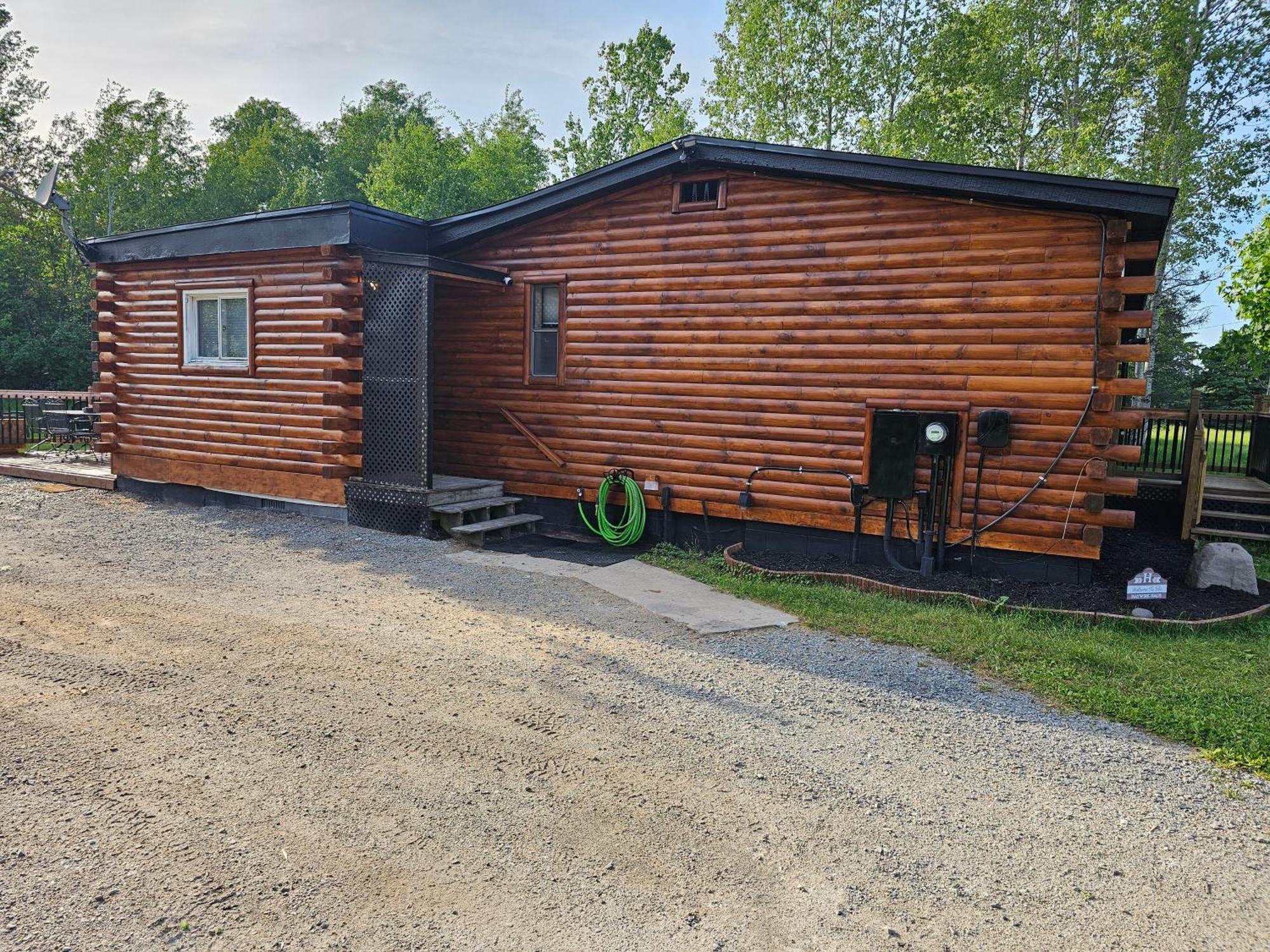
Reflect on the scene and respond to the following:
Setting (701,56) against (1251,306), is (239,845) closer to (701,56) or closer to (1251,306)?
(1251,306)

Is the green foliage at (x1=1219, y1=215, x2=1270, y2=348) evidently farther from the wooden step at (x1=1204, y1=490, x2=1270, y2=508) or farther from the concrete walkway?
the concrete walkway

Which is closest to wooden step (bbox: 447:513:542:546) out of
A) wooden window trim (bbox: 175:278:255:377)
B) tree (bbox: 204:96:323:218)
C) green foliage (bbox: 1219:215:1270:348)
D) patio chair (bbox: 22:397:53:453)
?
wooden window trim (bbox: 175:278:255:377)

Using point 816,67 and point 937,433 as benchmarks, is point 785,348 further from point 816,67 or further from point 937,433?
point 816,67

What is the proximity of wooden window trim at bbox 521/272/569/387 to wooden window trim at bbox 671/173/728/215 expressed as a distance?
5.10 feet

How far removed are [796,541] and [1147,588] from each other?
3.09 m

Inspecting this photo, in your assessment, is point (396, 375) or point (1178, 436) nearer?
point (396, 375)

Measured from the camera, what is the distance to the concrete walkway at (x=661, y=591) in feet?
20.2

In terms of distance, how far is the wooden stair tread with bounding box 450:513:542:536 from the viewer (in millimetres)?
8766

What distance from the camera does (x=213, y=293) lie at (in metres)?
10.5

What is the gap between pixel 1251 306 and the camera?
14.4 meters

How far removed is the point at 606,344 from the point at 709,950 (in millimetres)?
7424

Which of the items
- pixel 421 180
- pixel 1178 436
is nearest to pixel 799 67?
pixel 421 180

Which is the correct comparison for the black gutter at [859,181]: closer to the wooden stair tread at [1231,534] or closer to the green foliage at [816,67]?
the wooden stair tread at [1231,534]

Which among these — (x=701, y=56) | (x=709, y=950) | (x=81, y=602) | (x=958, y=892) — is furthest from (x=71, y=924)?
(x=701, y=56)
